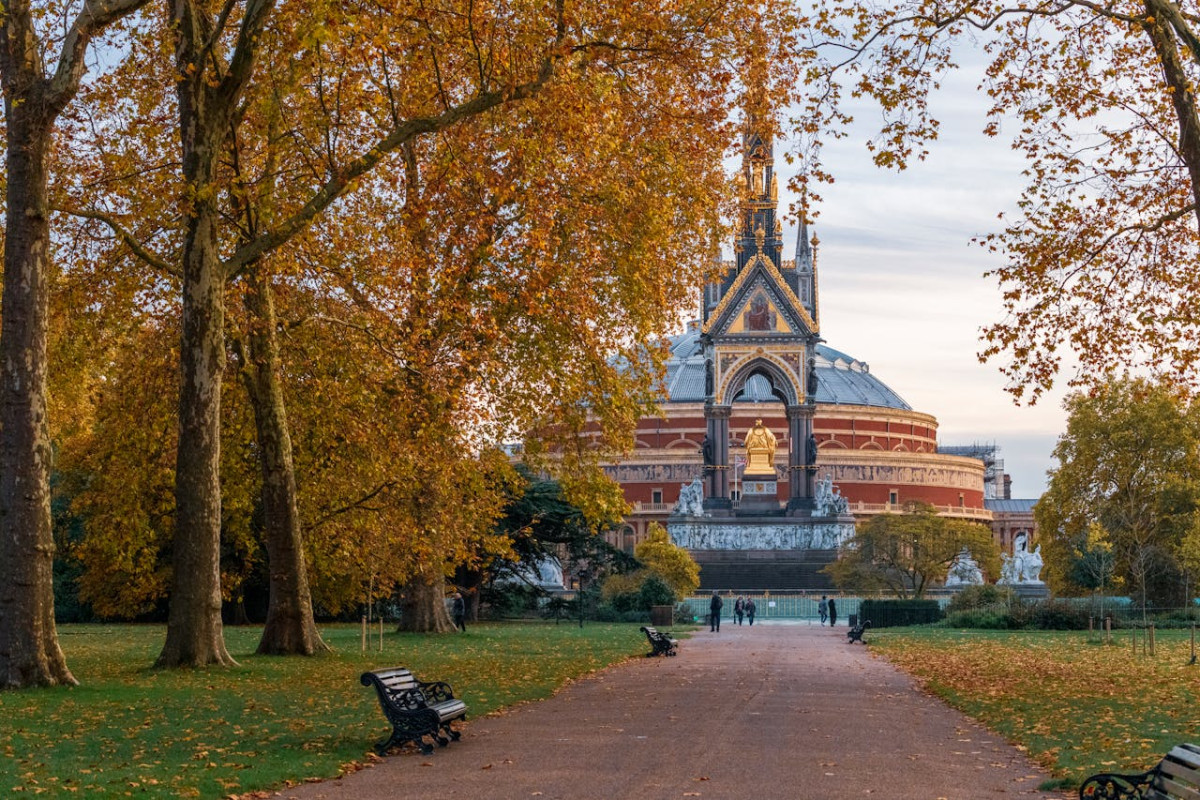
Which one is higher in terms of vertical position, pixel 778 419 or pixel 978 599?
pixel 778 419

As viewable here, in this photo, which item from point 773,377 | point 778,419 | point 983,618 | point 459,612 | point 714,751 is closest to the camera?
point 714,751

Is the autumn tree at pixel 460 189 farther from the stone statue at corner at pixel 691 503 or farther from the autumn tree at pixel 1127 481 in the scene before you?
the stone statue at corner at pixel 691 503

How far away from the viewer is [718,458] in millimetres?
81062

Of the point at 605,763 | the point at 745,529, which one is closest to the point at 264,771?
the point at 605,763

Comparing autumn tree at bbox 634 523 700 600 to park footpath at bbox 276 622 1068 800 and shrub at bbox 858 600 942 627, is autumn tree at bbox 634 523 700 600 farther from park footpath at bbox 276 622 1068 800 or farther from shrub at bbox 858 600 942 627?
park footpath at bbox 276 622 1068 800

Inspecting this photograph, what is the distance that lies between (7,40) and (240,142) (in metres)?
5.99

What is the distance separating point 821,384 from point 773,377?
3271 cm

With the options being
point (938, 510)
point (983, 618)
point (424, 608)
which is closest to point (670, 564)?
point (983, 618)

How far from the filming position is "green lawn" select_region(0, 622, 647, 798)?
39.8ft

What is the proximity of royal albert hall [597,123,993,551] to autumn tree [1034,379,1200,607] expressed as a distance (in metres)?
22.4

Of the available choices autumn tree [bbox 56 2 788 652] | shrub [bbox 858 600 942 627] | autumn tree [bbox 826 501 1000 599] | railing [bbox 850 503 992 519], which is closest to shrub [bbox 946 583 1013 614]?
shrub [bbox 858 600 942 627]

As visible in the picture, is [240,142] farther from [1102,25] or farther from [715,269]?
[1102,25]

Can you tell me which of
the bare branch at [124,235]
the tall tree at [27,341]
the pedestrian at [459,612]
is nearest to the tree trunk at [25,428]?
the tall tree at [27,341]

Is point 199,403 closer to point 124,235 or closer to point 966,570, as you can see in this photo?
point 124,235
